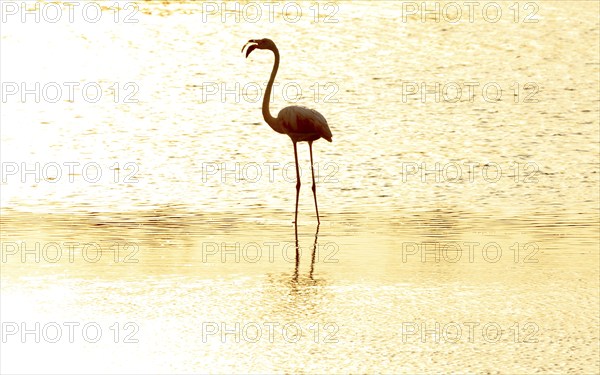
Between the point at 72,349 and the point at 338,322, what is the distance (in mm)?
1499

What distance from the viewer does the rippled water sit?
23.0ft

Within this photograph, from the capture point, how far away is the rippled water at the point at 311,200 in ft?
23.0

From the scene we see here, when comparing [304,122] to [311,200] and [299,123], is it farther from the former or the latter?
[311,200]

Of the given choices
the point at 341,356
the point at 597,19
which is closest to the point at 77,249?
the point at 341,356

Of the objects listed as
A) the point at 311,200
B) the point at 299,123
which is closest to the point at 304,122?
the point at 299,123

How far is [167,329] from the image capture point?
7164 millimetres

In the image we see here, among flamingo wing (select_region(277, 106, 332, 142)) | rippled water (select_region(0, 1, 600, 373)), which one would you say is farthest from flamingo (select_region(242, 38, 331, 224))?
rippled water (select_region(0, 1, 600, 373))

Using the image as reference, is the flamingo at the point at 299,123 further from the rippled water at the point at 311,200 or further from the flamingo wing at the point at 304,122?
the rippled water at the point at 311,200

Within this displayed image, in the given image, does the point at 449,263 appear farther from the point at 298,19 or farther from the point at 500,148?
the point at 298,19

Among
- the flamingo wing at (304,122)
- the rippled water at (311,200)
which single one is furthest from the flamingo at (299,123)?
the rippled water at (311,200)

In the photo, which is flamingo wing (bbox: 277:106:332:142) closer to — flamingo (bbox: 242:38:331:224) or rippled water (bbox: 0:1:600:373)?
flamingo (bbox: 242:38:331:224)

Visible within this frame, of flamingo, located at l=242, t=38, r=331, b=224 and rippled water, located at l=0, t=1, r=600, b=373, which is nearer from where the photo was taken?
rippled water, located at l=0, t=1, r=600, b=373

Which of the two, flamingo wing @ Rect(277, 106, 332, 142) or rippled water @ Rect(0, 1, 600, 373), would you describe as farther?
flamingo wing @ Rect(277, 106, 332, 142)

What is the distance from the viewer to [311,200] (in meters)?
12.0
